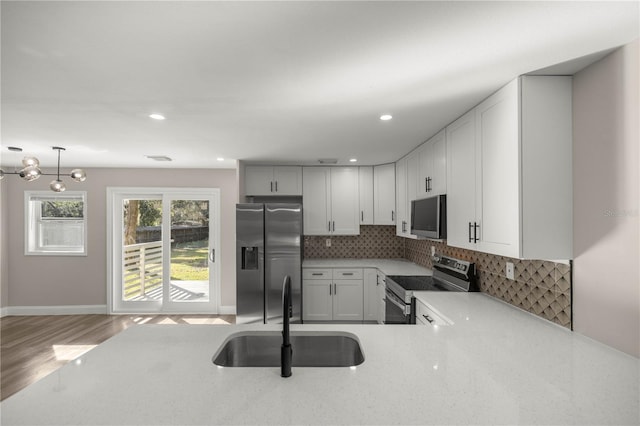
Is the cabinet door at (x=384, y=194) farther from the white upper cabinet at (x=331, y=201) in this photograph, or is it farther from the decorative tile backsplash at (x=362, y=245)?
the decorative tile backsplash at (x=362, y=245)

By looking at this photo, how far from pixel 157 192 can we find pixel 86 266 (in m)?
1.63

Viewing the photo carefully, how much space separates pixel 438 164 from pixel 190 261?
4066 millimetres

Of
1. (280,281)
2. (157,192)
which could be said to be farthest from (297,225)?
(157,192)

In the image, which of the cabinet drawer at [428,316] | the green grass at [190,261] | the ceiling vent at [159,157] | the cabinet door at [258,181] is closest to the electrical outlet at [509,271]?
the cabinet drawer at [428,316]

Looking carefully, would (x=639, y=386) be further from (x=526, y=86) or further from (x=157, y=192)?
(x=157, y=192)

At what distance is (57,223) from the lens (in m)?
4.98

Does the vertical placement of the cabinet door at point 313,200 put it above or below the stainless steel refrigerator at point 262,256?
above

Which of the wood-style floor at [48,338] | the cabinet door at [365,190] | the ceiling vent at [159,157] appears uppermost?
the ceiling vent at [159,157]

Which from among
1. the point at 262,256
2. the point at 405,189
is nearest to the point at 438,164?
the point at 405,189

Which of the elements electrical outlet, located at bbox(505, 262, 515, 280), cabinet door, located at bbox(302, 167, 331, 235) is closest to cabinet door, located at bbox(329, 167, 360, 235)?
cabinet door, located at bbox(302, 167, 331, 235)

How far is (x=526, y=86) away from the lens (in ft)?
5.54

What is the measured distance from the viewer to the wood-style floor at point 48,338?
3121 mm

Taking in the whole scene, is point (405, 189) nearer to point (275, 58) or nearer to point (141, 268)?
point (275, 58)

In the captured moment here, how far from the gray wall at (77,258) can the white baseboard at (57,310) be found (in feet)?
0.15
